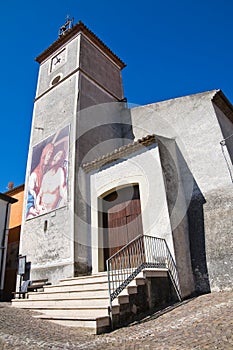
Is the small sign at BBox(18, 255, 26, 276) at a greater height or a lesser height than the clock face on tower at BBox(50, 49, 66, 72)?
lesser

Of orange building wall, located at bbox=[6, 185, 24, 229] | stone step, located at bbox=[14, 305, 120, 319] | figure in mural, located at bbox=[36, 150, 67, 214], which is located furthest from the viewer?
orange building wall, located at bbox=[6, 185, 24, 229]

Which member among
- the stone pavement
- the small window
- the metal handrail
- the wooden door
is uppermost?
the small window

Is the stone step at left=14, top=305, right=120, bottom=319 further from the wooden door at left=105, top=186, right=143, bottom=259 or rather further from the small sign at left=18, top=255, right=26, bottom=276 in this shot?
the small sign at left=18, top=255, right=26, bottom=276

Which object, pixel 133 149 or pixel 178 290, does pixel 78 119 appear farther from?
pixel 178 290

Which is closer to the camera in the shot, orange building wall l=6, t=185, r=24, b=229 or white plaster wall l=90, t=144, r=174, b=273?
white plaster wall l=90, t=144, r=174, b=273

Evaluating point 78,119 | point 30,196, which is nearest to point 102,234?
point 30,196

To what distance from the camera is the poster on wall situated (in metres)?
9.91

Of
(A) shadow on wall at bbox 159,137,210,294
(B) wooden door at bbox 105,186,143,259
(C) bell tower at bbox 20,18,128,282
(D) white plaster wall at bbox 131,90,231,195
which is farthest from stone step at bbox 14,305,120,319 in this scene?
(D) white plaster wall at bbox 131,90,231,195

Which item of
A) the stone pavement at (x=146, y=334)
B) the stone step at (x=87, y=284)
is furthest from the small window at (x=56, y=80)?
the stone pavement at (x=146, y=334)

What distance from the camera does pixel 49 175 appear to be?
1060cm

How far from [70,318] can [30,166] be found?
8.41 m

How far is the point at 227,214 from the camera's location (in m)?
7.57

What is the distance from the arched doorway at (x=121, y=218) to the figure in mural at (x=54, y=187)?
1.80 metres

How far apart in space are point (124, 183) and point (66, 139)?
3.56 m
